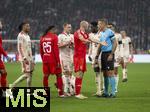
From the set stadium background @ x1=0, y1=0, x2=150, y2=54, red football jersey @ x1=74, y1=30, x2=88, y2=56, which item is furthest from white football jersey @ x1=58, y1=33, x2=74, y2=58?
stadium background @ x1=0, y1=0, x2=150, y2=54

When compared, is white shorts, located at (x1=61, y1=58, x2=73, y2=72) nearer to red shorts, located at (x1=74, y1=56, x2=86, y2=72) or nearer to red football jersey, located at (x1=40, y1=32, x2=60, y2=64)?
red shorts, located at (x1=74, y1=56, x2=86, y2=72)


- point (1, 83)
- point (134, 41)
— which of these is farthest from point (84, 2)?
point (1, 83)

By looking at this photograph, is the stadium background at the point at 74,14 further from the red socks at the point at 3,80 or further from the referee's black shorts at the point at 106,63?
the red socks at the point at 3,80

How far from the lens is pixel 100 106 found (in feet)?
42.5

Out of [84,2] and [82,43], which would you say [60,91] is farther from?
[84,2]

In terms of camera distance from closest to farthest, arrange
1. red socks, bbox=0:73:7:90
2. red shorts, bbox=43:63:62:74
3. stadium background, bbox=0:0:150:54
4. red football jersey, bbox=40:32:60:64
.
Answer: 1. red socks, bbox=0:73:7:90
2. red football jersey, bbox=40:32:60:64
3. red shorts, bbox=43:63:62:74
4. stadium background, bbox=0:0:150:54

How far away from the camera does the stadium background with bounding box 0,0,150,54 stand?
51.5 m

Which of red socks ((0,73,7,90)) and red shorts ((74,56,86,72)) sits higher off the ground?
red shorts ((74,56,86,72))

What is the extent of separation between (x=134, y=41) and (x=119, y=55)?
28525 millimetres

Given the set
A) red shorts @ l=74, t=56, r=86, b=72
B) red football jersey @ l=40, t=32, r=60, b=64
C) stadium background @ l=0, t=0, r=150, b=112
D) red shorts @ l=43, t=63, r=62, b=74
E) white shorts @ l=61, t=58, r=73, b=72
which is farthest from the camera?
stadium background @ l=0, t=0, r=150, b=112

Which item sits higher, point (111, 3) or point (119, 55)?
point (111, 3)

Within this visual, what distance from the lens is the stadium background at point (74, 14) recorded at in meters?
51.5

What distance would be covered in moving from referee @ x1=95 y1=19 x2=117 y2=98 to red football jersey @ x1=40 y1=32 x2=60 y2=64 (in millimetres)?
1389

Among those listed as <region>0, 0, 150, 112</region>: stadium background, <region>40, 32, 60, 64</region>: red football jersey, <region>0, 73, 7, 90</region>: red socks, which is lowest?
<region>0, 73, 7, 90</region>: red socks
